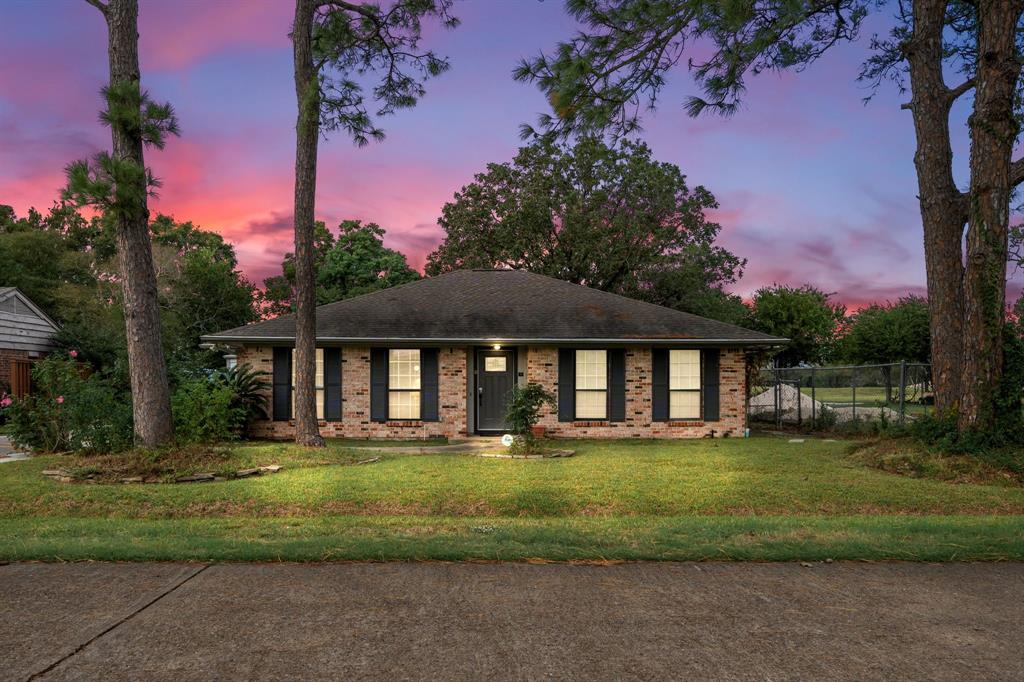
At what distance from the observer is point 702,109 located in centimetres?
1154

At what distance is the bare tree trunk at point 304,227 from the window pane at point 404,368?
3.91 m

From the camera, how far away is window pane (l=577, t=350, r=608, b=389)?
16.3m

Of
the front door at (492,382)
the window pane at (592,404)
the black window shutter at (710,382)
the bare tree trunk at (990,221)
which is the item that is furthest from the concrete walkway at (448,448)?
the bare tree trunk at (990,221)

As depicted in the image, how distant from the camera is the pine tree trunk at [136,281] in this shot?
1025 centimetres

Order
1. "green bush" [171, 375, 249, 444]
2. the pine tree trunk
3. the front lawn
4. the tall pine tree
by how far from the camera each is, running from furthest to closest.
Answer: "green bush" [171, 375, 249, 444]
the pine tree trunk
the tall pine tree
the front lawn

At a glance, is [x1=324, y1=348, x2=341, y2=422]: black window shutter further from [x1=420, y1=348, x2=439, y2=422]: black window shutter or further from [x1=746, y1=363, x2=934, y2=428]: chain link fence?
[x1=746, y1=363, x2=934, y2=428]: chain link fence

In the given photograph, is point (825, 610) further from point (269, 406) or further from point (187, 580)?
point (269, 406)

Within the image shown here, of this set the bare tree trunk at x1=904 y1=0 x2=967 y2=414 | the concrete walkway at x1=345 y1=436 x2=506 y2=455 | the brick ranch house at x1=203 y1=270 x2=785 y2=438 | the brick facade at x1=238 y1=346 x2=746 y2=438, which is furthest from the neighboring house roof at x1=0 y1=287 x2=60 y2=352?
the bare tree trunk at x1=904 y1=0 x2=967 y2=414

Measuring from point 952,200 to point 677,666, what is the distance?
11.6 m

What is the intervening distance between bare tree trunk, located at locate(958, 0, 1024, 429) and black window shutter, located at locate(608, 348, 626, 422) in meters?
7.09

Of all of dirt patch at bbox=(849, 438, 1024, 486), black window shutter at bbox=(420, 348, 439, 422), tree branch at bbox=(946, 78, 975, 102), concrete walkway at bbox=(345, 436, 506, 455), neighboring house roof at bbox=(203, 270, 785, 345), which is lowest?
concrete walkway at bbox=(345, 436, 506, 455)

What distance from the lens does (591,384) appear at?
1631 centimetres

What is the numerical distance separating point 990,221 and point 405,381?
39.4 feet

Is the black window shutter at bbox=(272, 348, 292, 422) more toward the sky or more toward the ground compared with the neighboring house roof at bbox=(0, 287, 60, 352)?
more toward the ground
